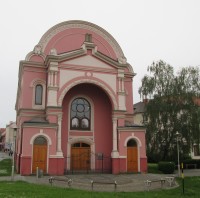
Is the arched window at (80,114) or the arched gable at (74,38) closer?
the arched window at (80,114)

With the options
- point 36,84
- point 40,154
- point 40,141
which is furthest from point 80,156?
point 36,84

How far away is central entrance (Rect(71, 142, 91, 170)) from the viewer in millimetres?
24750

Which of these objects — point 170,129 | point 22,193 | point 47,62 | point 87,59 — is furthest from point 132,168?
point 22,193

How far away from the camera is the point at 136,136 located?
24.8 metres

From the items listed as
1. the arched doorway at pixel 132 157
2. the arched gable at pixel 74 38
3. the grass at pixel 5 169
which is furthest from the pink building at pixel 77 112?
the grass at pixel 5 169

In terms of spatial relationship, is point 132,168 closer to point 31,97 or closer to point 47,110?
point 47,110

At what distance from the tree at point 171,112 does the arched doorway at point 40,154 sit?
11.8 metres

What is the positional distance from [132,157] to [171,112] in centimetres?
749

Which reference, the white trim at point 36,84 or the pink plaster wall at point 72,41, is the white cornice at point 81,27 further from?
the white trim at point 36,84

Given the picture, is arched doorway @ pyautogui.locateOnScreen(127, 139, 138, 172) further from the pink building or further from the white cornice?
the white cornice

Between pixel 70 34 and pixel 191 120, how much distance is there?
598 inches

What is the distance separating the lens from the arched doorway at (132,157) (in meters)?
24.2

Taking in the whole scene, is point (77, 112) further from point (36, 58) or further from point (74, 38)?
point (74, 38)

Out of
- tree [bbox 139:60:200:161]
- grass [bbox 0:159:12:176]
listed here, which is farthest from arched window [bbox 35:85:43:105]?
tree [bbox 139:60:200:161]
